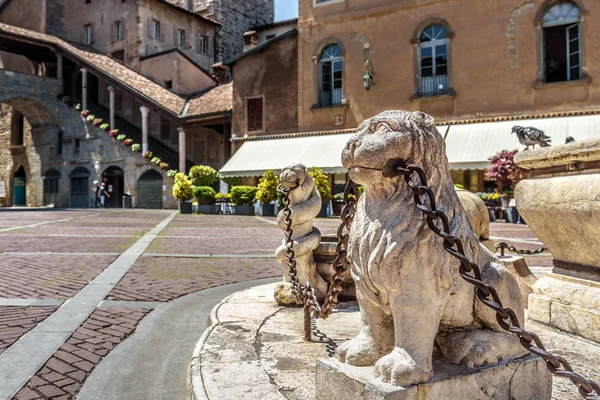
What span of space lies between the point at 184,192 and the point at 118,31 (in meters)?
18.4

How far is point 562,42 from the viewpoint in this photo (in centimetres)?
1705

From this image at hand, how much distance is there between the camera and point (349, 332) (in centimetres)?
327

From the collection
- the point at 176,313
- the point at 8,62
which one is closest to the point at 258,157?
the point at 176,313

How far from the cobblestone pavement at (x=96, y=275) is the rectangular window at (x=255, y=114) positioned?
1287 centimetres

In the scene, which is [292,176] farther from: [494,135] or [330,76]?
[330,76]

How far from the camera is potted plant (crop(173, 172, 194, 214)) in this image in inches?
867

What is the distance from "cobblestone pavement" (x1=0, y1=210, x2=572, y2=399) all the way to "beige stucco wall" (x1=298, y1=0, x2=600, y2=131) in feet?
33.3

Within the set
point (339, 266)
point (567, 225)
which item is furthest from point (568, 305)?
point (339, 266)

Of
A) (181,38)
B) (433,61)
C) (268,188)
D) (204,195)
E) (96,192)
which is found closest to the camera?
(268,188)

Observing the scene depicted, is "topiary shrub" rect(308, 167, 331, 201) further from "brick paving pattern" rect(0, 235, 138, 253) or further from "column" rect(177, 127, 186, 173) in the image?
"column" rect(177, 127, 186, 173)

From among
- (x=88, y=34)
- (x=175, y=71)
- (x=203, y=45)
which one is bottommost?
(x=175, y=71)

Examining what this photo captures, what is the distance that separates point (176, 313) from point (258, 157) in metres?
18.2

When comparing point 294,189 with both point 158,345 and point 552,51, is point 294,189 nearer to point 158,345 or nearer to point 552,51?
point 158,345

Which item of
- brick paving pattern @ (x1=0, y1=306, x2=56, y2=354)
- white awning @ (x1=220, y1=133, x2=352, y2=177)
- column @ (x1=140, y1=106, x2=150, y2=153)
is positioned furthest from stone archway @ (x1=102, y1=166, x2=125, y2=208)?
brick paving pattern @ (x1=0, y1=306, x2=56, y2=354)
